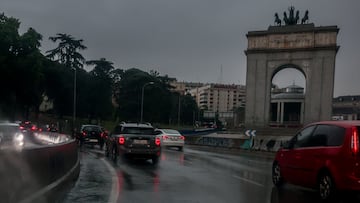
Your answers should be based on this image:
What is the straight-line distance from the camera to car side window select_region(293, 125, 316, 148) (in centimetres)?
1100

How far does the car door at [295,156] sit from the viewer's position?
1100 cm

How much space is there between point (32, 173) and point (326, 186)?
19.4 ft

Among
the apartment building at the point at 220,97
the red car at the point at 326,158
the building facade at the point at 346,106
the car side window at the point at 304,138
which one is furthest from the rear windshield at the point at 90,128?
the apartment building at the point at 220,97

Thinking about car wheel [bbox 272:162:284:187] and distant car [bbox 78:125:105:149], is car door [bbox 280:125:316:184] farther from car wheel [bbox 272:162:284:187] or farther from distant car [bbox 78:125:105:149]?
distant car [bbox 78:125:105:149]

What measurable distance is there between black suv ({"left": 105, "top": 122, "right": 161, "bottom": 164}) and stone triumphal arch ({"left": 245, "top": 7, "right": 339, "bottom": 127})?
3813cm

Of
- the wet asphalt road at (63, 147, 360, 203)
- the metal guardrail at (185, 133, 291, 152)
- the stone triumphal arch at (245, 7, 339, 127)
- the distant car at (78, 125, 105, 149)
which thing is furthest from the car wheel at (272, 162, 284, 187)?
the stone triumphal arch at (245, 7, 339, 127)

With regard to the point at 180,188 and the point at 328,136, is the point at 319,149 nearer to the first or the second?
the point at 328,136

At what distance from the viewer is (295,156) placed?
11.3 metres

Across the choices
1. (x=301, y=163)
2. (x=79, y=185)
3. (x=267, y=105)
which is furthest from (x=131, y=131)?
(x=267, y=105)

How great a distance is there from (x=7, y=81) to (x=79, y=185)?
1999 inches

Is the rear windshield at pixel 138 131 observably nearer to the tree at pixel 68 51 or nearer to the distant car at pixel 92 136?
the distant car at pixel 92 136

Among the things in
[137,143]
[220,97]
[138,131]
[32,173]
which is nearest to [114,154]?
[138,131]

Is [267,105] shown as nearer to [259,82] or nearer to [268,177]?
[259,82]

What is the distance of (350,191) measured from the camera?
9312 mm
